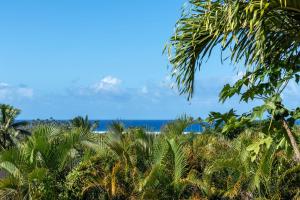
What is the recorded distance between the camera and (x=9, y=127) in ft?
101

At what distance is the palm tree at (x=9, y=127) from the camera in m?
30.7

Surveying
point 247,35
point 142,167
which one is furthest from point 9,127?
point 247,35

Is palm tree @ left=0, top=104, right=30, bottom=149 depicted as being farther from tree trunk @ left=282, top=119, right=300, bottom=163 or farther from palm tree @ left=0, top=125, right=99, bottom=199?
tree trunk @ left=282, top=119, right=300, bottom=163

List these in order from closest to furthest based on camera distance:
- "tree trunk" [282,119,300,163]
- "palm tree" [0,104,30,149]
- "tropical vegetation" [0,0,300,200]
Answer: "tree trunk" [282,119,300,163], "tropical vegetation" [0,0,300,200], "palm tree" [0,104,30,149]

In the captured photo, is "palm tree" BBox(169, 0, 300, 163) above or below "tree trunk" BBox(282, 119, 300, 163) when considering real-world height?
above

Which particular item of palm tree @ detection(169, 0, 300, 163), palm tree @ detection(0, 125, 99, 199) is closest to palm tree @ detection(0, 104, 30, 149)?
palm tree @ detection(0, 125, 99, 199)

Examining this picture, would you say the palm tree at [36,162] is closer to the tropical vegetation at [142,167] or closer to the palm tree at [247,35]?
the tropical vegetation at [142,167]

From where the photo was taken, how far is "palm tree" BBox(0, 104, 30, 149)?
101ft

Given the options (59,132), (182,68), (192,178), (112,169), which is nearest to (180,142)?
(192,178)

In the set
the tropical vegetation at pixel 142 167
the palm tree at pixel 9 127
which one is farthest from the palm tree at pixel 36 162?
the palm tree at pixel 9 127

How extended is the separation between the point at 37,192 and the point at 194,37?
20.6 feet

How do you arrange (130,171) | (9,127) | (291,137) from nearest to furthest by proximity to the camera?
1. (291,137)
2. (130,171)
3. (9,127)

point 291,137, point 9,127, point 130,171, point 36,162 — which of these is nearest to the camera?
point 291,137

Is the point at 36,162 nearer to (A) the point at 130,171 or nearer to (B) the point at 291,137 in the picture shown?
(A) the point at 130,171
